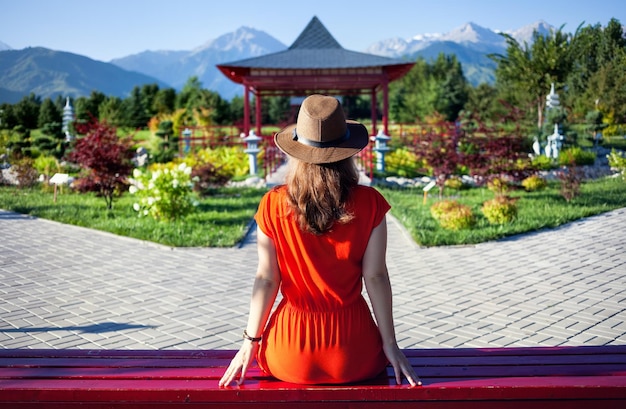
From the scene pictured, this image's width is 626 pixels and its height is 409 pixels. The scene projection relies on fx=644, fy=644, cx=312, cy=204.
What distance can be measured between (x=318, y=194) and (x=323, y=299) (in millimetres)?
437

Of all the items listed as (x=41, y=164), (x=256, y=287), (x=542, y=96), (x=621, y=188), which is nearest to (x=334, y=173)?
(x=256, y=287)

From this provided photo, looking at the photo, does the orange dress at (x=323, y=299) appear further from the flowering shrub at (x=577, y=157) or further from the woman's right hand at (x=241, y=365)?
the flowering shrub at (x=577, y=157)

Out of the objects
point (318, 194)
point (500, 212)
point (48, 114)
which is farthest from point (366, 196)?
point (48, 114)

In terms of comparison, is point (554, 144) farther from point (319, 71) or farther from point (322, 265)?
point (322, 265)

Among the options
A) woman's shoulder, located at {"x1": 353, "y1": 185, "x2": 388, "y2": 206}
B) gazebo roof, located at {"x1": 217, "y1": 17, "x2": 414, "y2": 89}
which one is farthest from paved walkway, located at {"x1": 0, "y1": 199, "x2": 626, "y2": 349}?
gazebo roof, located at {"x1": 217, "y1": 17, "x2": 414, "y2": 89}

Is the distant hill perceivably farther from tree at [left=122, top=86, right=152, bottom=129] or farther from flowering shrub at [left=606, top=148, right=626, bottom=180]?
flowering shrub at [left=606, top=148, right=626, bottom=180]

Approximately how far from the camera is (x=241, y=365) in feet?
8.63

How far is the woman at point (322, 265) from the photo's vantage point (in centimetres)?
253

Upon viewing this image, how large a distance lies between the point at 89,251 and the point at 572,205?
26.7 ft

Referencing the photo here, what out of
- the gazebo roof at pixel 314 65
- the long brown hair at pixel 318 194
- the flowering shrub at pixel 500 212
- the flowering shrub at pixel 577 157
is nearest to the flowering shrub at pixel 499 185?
the flowering shrub at pixel 500 212

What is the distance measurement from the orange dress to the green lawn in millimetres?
6008

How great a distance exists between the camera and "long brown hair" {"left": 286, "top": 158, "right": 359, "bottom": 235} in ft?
8.18

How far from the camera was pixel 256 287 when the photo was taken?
266cm

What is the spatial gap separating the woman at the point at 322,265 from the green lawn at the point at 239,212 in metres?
5.98
